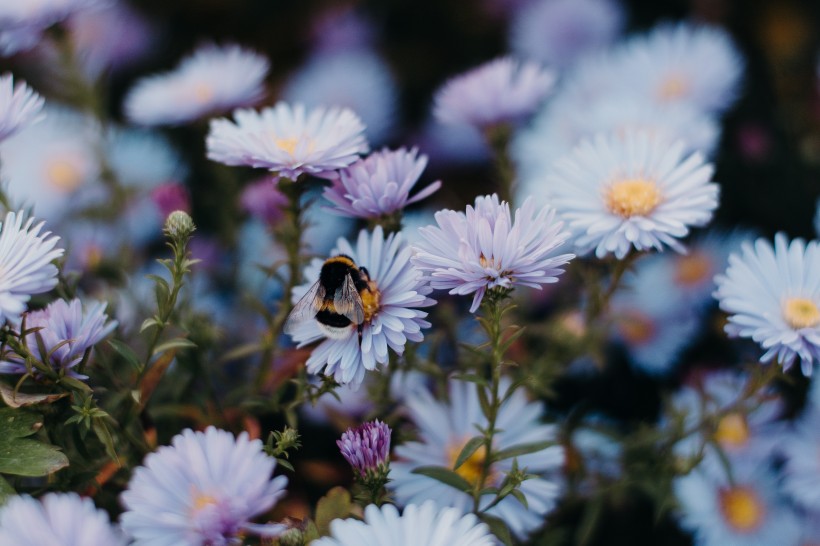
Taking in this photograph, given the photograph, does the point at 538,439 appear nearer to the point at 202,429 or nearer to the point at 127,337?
the point at 202,429

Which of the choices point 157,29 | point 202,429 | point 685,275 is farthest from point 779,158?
point 157,29

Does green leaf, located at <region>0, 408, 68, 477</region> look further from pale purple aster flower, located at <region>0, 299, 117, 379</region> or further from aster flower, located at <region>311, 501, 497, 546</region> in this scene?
aster flower, located at <region>311, 501, 497, 546</region>

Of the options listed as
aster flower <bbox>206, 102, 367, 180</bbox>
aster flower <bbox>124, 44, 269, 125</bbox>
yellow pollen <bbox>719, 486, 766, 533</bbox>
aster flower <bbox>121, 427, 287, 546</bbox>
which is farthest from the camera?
aster flower <bbox>124, 44, 269, 125</bbox>

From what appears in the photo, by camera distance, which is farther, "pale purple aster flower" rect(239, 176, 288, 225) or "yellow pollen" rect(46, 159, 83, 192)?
"yellow pollen" rect(46, 159, 83, 192)

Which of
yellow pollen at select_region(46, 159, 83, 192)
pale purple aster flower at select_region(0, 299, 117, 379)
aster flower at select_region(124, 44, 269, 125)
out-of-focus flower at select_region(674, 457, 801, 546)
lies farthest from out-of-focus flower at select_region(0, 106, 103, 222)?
out-of-focus flower at select_region(674, 457, 801, 546)

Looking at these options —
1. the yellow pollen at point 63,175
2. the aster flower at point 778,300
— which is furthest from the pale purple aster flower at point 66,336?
the yellow pollen at point 63,175

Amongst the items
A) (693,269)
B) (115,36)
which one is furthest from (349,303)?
(115,36)
